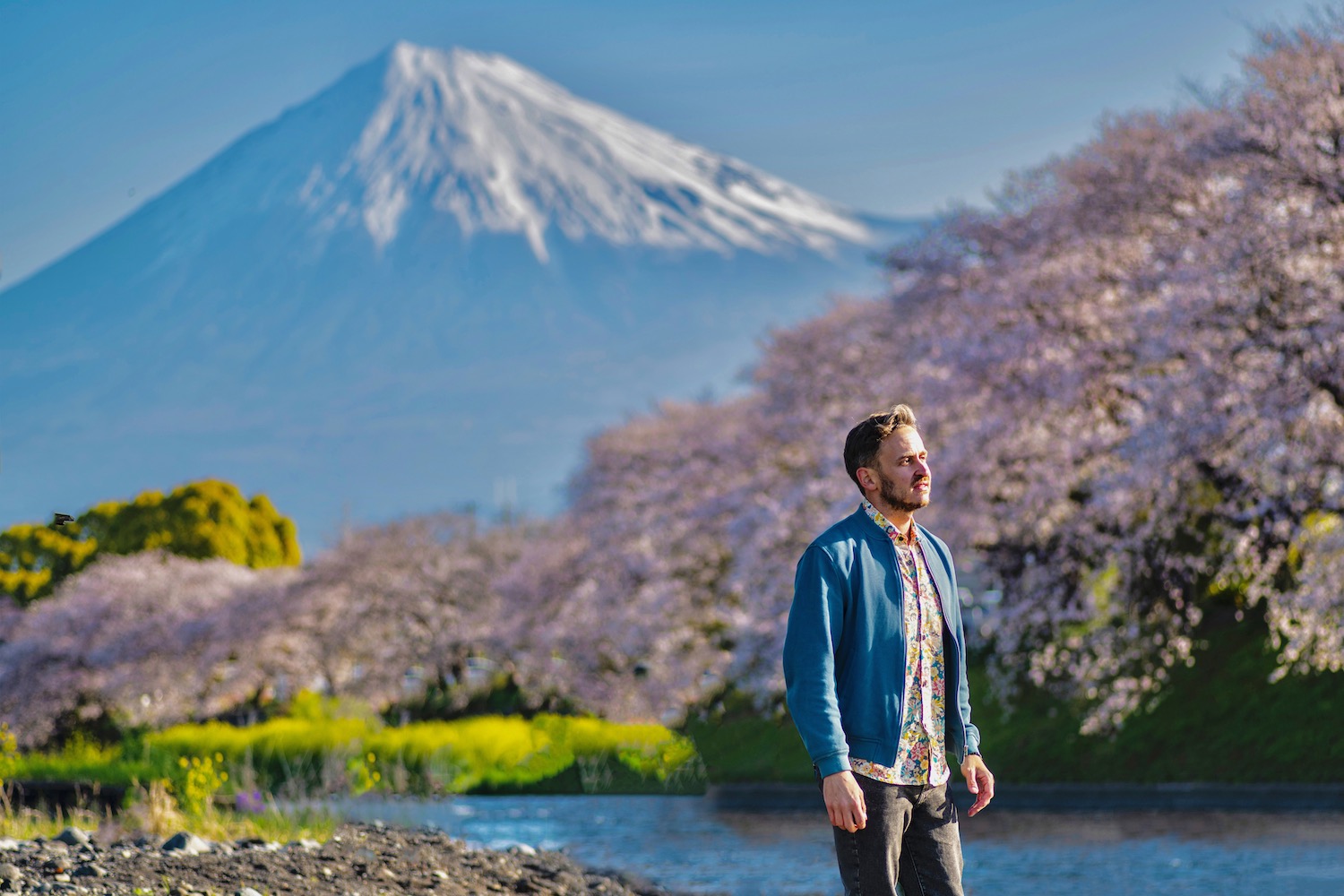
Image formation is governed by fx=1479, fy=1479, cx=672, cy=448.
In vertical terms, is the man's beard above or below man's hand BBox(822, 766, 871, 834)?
above

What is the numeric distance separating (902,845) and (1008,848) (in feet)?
31.9

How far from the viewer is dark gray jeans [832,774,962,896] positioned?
447 centimetres

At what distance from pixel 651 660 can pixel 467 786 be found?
5167mm

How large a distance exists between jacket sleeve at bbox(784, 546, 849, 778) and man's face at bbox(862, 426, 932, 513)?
13.4 inches

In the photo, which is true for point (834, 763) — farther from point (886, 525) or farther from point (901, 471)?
point (901, 471)

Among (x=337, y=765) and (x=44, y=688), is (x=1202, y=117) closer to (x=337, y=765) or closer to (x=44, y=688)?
(x=337, y=765)

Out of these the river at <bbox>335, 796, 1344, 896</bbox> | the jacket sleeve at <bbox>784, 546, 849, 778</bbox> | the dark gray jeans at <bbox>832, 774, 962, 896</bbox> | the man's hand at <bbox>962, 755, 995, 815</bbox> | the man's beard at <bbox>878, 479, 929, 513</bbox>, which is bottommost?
the river at <bbox>335, 796, 1344, 896</bbox>

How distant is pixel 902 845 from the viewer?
15.2 ft

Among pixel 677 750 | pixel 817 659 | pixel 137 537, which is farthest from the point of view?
pixel 137 537

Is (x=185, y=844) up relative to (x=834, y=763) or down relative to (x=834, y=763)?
down

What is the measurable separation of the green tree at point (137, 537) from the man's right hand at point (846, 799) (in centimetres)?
4068

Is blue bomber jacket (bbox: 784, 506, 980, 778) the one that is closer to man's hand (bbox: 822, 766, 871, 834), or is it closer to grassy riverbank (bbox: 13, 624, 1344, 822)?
man's hand (bbox: 822, 766, 871, 834)

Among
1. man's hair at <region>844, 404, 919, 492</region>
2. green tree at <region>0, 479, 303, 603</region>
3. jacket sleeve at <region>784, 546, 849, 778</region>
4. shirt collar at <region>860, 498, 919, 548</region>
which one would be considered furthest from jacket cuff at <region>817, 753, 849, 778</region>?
green tree at <region>0, 479, 303, 603</region>

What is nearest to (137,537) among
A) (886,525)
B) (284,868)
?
(284,868)
